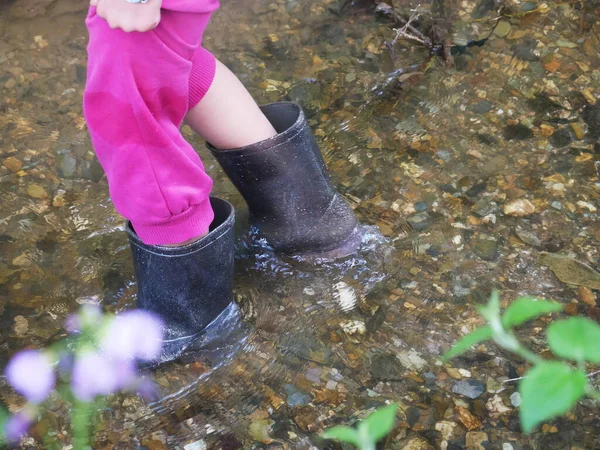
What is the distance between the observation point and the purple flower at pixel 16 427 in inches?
55.8

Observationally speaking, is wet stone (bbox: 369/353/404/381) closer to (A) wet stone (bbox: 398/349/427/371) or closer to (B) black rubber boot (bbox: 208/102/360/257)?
(A) wet stone (bbox: 398/349/427/371)

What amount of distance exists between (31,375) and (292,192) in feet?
2.45

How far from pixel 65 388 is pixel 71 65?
4.45 feet

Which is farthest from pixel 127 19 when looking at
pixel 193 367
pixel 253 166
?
pixel 193 367

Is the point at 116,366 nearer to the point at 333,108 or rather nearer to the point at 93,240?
the point at 93,240

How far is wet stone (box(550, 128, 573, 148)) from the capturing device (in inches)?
82.1

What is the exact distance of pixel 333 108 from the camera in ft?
7.55

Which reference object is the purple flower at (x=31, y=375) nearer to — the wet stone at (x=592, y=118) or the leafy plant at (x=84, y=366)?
the leafy plant at (x=84, y=366)

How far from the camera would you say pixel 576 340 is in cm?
47

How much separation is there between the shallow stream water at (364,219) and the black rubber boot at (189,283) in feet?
0.21

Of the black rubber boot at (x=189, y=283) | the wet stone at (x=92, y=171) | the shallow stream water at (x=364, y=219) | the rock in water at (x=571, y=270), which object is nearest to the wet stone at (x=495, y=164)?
the shallow stream water at (x=364, y=219)

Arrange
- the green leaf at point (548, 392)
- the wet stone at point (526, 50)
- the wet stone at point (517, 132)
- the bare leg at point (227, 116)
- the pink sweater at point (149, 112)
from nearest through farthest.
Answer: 1. the green leaf at point (548, 392)
2. the pink sweater at point (149, 112)
3. the bare leg at point (227, 116)
4. the wet stone at point (517, 132)
5. the wet stone at point (526, 50)

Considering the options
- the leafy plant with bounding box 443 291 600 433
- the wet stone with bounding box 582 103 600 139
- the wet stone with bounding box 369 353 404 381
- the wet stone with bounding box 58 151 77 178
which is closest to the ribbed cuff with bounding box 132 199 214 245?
the wet stone with bounding box 369 353 404 381

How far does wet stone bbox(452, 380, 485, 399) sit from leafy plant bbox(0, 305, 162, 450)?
66 centimetres
